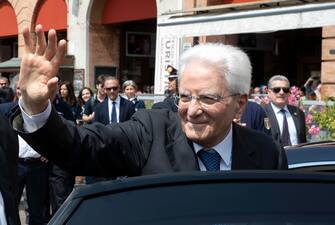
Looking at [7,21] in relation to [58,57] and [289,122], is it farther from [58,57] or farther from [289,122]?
[58,57]

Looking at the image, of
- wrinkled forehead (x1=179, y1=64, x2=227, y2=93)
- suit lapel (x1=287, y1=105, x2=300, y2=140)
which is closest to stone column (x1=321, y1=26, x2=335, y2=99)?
suit lapel (x1=287, y1=105, x2=300, y2=140)

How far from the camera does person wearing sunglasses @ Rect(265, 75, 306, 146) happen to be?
7457mm

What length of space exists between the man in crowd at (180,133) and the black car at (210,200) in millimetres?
605

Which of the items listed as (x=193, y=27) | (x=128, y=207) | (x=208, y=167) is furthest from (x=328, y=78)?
(x=128, y=207)

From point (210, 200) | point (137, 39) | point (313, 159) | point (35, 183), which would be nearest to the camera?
→ point (210, 200)

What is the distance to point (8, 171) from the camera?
11.5ft

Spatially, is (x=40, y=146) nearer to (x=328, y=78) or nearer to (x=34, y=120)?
(x=34, y=120)

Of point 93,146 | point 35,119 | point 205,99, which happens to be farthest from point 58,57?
point 205,99

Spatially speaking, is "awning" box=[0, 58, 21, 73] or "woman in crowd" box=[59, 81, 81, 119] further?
"awning" box=[0, 58, 21, 73]

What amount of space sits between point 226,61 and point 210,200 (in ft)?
3.34

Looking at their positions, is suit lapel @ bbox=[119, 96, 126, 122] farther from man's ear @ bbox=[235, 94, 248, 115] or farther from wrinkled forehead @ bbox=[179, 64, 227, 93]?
wrinkled forehead @ bbox=[179, 64, 227, 93]

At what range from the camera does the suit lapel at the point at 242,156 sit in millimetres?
2904

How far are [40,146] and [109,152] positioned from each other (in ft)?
0.98

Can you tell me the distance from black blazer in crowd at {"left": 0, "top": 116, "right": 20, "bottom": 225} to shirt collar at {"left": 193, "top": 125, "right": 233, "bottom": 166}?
1.10 metres
